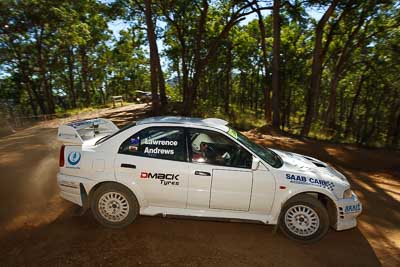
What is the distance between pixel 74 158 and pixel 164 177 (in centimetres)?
155

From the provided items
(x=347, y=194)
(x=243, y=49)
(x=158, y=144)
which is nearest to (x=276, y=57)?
(x=347, y=194)

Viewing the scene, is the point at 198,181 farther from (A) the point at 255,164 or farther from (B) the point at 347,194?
(B) the point at 347,194

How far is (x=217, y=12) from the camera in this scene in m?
19.7

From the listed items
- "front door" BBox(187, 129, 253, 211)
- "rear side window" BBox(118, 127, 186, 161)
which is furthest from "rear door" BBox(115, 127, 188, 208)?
"front door" BBox(187, 129, 253, 211)

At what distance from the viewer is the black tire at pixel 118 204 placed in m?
3.81

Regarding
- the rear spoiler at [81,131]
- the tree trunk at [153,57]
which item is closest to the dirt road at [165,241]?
the rear spoiler at [81,131]

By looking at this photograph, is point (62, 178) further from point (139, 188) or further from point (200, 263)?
point (200, 263)

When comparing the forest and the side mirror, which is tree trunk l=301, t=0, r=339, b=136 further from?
the side mirror

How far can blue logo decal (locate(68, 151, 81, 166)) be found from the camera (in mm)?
3904

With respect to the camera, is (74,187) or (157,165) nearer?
(157,165)

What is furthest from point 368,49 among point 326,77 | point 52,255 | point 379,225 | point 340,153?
point 52,255

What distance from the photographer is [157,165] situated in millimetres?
3705

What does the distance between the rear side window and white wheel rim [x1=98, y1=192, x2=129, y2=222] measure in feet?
2.44

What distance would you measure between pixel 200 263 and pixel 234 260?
466 mm
